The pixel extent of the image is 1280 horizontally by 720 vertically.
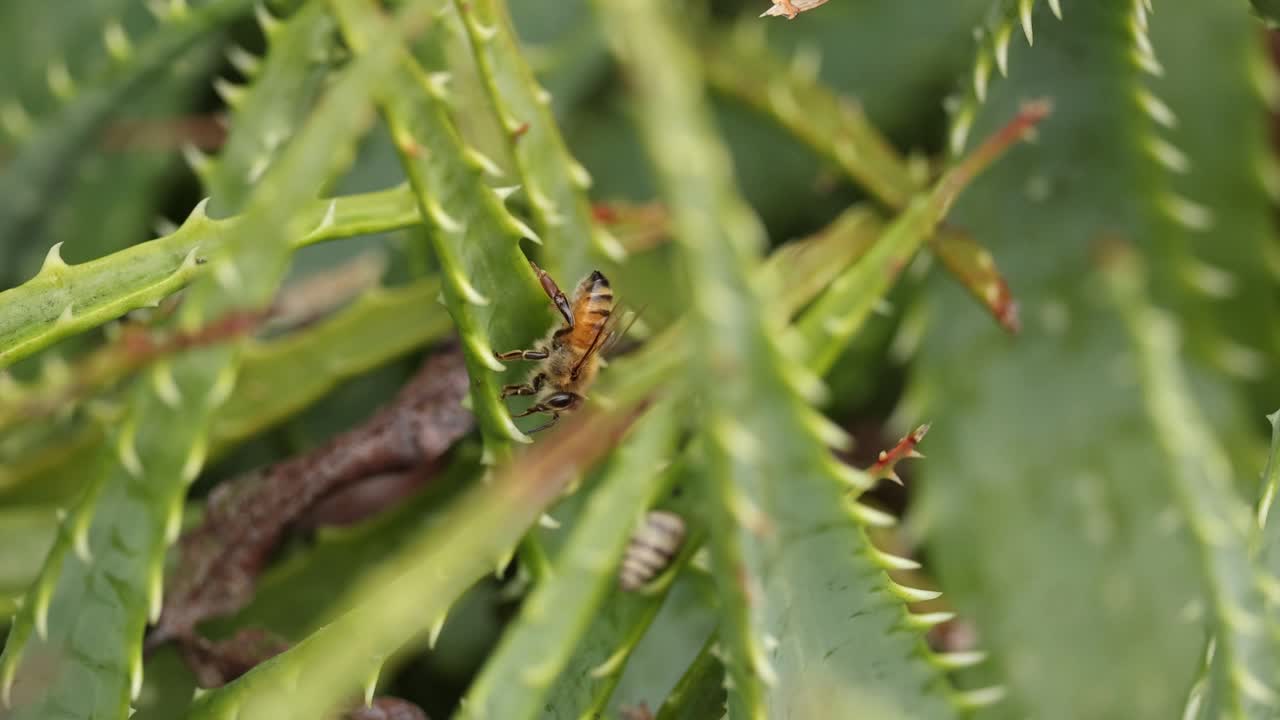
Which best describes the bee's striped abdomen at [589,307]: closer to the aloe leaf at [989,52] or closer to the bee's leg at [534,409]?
the bee's leg at [534,409]

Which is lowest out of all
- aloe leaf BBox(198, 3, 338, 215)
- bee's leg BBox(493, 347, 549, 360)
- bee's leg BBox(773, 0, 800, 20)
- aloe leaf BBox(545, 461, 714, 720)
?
aloe leaf BBox(545, 461, 714, 720)

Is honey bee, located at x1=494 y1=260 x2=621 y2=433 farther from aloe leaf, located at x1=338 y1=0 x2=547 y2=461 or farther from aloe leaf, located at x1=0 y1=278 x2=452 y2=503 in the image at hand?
aloe leaf, located at x1=0 y1=278 x2=452 y2=503

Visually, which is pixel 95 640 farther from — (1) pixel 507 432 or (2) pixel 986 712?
(2) pixel 986 712

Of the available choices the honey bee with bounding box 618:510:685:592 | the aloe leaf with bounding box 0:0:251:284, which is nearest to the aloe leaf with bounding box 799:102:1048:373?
the honey bee with bounding box 618:510:685:592

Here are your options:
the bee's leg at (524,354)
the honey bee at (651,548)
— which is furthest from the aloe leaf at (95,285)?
the honey bee at (651,548)

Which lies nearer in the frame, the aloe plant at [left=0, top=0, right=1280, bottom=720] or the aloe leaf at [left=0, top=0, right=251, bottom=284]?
the aloe plant at [left=0, top=0, right=1280, bottom=720]

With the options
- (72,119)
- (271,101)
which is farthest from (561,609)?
(72,119)

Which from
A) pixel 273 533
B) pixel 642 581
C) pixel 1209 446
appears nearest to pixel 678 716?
pixel 642 581
